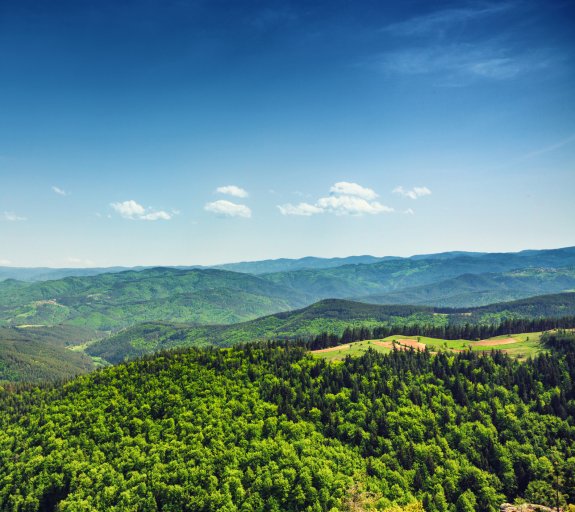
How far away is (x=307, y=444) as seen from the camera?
15462 centimetres

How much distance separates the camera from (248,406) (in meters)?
181

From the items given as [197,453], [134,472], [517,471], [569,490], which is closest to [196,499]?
[197,453]

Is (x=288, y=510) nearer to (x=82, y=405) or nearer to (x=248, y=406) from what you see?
(x=248, y=406)

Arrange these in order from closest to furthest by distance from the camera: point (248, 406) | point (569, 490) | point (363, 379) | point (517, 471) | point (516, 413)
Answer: point (569, 490) < point (517, 471) < point (516, 413) < point (248, 406) < point (363, 379)

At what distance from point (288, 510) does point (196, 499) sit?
103 ft

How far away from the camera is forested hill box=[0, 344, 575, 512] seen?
449 feet

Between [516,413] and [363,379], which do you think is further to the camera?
[363,379]

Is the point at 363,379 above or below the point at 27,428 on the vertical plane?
above

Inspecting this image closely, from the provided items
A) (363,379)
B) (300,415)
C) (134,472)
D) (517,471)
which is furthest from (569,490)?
(134,472)

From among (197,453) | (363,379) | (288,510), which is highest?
(363,379)

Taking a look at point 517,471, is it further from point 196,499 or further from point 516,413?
point 196,499

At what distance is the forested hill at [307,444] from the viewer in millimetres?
136875

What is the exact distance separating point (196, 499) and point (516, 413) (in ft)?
437

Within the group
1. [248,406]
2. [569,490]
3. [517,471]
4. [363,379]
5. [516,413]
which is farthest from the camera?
[363,379]
